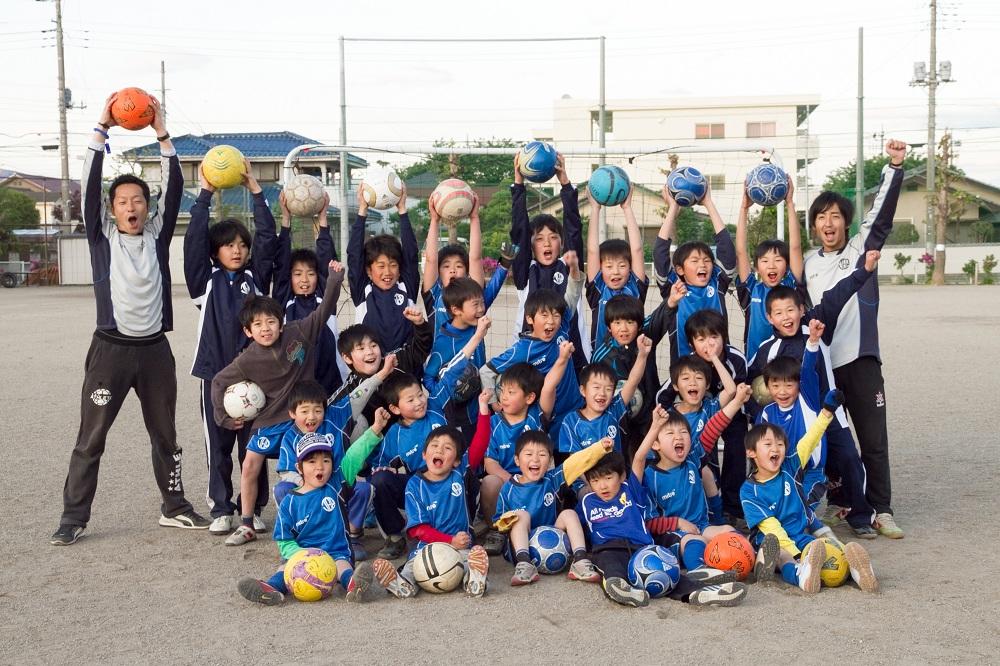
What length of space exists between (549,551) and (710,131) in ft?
166

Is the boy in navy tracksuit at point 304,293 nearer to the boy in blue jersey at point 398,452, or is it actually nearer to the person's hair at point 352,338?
the person's hair at point 352,338

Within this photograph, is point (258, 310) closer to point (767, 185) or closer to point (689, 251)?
point (689, 251)

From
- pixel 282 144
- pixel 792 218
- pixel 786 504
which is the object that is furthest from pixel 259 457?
pixel 282 144

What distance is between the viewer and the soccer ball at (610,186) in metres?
6.86

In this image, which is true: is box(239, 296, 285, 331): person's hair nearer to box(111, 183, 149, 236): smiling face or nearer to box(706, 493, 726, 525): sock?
box(111, 183, 149, 236): smiling face

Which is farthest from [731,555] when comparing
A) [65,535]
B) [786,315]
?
[65,535]

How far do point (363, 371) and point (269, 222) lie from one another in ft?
4.12

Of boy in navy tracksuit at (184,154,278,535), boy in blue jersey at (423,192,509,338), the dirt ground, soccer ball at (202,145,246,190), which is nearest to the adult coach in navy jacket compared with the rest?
boy in navy tracksuit at (184,154,278,535)

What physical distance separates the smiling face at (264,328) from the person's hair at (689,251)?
2619 mm

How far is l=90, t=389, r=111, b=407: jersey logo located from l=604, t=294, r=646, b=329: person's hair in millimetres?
3177

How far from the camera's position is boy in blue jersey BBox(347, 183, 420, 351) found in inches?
258

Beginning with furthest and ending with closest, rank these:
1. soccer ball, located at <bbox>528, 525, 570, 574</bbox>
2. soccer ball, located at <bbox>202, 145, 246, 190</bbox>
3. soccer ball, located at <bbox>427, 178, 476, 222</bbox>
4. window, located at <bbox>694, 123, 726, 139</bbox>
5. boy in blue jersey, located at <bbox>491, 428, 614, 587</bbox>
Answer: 1. window, located at <bbox>694, 123, 726, 139</bbox>
2. soccer ball, located at <bbox>427, 178, 476, 222</bbox>
3. soccer ball, located at <bbox>202, 145, 246, 190</bbox>
4. boy in blue jersey, located at <bbox>491, 428, 614, 587</bbox>
5. soccer ball, located at <bbox>528, 525, 570, 574</bbox>

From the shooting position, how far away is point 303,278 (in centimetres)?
659

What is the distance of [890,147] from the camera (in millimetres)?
6141
